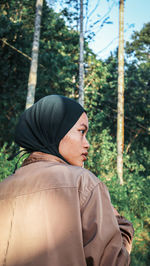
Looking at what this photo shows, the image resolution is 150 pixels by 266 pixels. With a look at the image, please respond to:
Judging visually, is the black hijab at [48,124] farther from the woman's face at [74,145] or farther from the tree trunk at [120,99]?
the tree trunk at [120,99]

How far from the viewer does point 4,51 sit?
425 inches

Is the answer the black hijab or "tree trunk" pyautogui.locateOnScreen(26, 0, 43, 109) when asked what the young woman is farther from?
"tree trunk" pyautogui.locateOnScreen(26, 0, 43, 109)

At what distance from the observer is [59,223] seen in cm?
98

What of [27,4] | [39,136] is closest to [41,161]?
[39,136]

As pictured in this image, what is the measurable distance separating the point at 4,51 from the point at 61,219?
10.9 m

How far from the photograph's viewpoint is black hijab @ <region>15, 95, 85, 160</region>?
1267mm

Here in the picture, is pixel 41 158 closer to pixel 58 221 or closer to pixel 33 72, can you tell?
pixel 58 221

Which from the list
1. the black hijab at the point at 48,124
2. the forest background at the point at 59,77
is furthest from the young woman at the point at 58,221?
the forest background at the point at 59,77

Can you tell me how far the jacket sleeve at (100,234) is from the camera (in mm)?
934

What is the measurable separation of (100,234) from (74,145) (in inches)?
20.1

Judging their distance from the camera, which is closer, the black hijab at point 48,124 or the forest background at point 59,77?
the black hijab at point 48,124

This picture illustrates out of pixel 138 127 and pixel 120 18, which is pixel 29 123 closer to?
pixel 120 18

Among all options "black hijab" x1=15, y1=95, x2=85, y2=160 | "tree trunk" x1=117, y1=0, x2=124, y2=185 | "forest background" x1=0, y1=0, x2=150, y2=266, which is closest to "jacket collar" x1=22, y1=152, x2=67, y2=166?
"black hijab" x1=15, y1=95, x2=85, y2=160

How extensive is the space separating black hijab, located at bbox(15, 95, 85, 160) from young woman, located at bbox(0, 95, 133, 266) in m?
0.11
